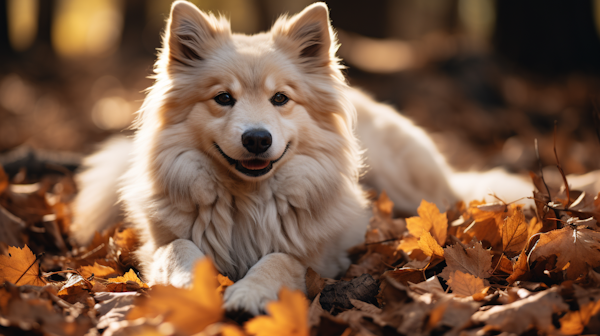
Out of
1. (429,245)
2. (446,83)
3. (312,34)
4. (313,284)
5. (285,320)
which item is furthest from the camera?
(446,83)

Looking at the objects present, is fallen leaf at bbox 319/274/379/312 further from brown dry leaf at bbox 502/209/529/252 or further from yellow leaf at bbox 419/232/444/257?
brown dry leaf at bbox 502/209/529/252

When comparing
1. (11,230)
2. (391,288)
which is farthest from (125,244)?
(391,288)

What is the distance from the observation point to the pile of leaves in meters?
1.45

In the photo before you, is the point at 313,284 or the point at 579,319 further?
the point at 313,284

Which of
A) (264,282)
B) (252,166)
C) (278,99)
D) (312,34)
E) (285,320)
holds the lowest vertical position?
(264,282)

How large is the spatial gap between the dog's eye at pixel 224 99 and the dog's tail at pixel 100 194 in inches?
37.9

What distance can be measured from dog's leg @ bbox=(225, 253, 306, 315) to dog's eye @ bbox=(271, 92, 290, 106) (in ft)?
3.06

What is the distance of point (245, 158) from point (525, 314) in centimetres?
148

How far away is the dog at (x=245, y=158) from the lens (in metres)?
2.37

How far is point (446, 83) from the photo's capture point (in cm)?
765

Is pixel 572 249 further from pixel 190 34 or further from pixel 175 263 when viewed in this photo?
pixel 190 34

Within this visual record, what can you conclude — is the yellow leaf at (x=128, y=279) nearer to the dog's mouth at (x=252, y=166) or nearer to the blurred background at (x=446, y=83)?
the dog's mouth at (x=252, y=166)

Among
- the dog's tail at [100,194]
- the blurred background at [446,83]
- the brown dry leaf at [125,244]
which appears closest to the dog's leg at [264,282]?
the brown dry leaf at [125,244]

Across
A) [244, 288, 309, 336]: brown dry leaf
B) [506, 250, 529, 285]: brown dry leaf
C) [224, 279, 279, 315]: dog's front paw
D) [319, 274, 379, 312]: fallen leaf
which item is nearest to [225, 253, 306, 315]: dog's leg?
[224, 279, 279, 315]: dog's front paw
